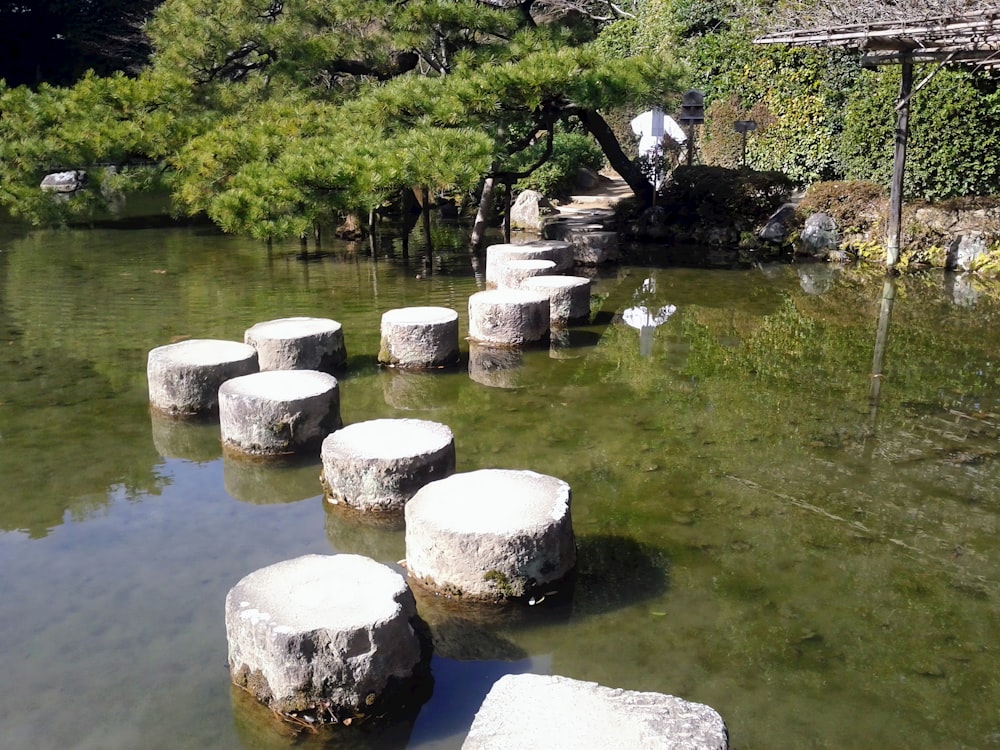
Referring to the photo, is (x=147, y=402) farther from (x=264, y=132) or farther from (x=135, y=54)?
(x=135, y=54)

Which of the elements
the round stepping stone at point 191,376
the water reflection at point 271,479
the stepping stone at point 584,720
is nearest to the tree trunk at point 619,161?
the round stepping stone at point 191,376

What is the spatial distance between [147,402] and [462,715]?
450cm

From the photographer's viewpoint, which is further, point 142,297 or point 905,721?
point 142,297

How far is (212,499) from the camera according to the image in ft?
18.2

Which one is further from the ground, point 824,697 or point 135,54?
point 135,54

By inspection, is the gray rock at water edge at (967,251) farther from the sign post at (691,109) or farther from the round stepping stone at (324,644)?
the round stepping stone at (324,644)

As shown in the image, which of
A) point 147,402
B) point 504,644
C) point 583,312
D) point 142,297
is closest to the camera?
point 504,644

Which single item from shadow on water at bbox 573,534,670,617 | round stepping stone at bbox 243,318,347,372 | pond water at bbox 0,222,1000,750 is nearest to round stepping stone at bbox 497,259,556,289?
pond water at bbox 0,222,1000,750

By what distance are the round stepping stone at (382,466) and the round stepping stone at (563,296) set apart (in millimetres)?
4113

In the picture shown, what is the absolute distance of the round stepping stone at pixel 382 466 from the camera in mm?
5129

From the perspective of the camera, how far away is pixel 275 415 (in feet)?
19.4

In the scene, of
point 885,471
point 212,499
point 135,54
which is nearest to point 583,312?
point 885,471

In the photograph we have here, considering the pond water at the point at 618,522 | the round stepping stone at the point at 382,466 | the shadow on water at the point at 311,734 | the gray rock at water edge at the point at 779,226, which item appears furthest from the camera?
the gray rock at water edge at the point at 779,226

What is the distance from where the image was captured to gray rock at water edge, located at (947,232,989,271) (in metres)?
12.1
